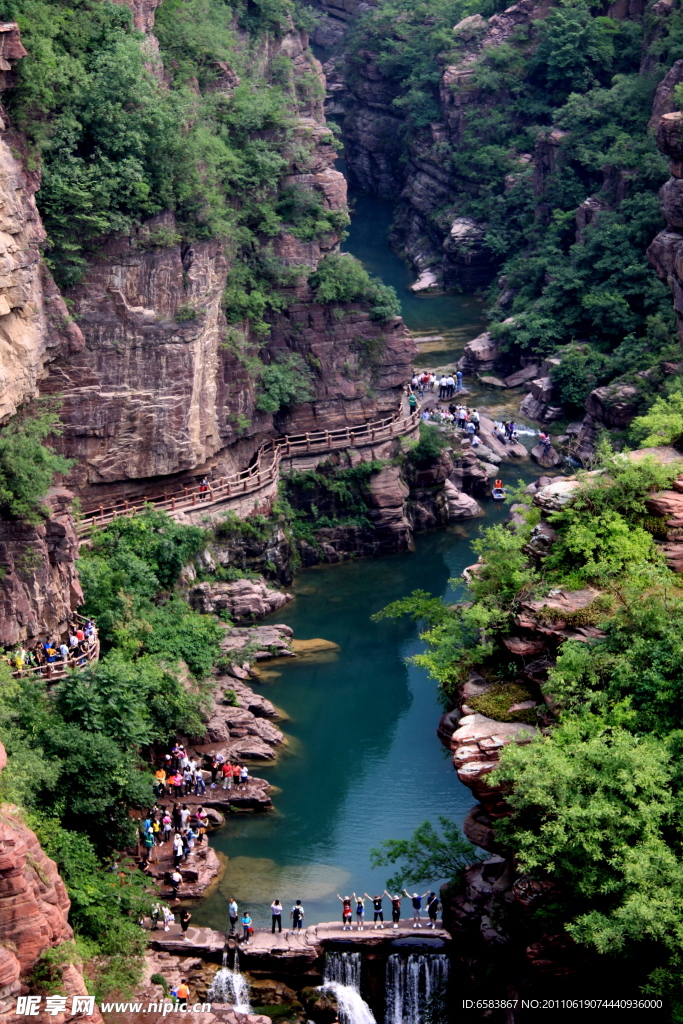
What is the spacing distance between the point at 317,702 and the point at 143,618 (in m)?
6.56

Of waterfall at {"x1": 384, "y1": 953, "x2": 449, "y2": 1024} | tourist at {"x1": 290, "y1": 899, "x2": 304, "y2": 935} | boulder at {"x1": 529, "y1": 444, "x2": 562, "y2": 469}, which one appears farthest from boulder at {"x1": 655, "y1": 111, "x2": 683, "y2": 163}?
waterfall at {"x1": 384, "y1": 953, "x2": 449, "y2": 1024}

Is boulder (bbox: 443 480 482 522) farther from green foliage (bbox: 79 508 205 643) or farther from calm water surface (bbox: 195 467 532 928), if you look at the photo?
green foliage (bbox: 79 508 205 643)

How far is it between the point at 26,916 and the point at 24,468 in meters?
14.6

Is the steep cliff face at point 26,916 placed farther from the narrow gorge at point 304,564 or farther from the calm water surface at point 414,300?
the calm water surface at point 414,300

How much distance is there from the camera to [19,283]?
38.9m

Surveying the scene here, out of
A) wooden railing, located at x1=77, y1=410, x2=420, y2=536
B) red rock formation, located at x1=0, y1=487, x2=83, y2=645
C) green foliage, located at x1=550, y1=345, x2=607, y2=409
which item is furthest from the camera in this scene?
green foliage, located at x1=550, y1=345, x2=607, y2=409

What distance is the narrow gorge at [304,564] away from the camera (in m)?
27.8

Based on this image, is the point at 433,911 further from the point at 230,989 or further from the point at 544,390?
the point at 544,390

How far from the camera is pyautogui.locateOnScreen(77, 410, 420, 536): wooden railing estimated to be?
4672cm

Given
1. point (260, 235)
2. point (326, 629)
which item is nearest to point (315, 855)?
point (326, 629)

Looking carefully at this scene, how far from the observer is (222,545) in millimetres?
49125

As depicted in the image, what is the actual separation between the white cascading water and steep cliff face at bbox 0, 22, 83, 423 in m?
17.1

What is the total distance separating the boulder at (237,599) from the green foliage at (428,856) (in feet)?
45.0

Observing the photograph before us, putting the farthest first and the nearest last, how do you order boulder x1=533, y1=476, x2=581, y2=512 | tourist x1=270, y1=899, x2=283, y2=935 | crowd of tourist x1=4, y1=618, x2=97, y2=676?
1. crowd of tourist x1=4, y1=618, x2=97, y2=676
2. tourist x1=270, y1=899, x2=283, y2=935
3. boulder x1=533, y1=476, x2=581, y2=512
